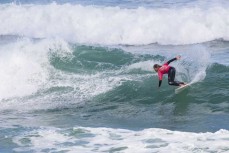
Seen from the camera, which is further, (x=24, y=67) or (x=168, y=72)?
(x=24, y=67)

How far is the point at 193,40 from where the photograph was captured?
85.8ft

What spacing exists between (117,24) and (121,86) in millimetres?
12819

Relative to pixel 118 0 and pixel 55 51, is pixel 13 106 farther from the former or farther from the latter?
pixel 118 0

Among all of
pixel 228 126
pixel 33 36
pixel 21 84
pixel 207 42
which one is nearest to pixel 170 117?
pixel 228 126

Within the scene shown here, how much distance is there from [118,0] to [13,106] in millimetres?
18652

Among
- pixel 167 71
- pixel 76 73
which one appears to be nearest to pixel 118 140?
pixel 167 71

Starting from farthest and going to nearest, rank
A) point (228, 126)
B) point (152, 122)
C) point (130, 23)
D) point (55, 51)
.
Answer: point (130, 23) < point (55, 51) < point (152, 122) < point (228, 126)

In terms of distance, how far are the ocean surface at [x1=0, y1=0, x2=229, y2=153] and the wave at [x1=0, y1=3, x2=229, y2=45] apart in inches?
2.3

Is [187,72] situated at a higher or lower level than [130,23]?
lower

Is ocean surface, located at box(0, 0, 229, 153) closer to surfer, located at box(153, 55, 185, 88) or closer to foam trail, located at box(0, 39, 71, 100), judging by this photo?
foam trail, located at box(0, 39, 71, 100)

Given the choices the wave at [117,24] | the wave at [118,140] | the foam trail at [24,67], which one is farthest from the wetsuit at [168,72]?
the wave at [117,24]

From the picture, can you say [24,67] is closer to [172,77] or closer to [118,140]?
[172,77]

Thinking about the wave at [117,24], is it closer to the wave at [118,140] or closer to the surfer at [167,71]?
the surfer at [167,71]

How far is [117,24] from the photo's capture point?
2994 cm
